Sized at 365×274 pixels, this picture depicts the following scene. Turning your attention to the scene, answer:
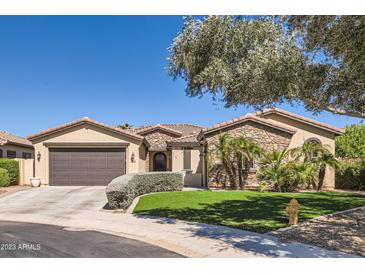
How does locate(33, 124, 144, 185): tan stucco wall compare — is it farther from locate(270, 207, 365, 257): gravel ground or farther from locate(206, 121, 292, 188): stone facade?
locate(270, 207, 365, 257): gravel ground

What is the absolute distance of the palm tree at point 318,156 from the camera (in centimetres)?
1917

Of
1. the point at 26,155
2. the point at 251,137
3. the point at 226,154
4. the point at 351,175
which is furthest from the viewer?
the point at 26,155

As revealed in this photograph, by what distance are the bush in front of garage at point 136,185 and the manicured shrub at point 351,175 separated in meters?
10.0

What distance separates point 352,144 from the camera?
28906 mm

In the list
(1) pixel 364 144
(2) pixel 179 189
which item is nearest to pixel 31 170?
(2) pixel 179 189

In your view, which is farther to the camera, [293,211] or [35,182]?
[35,182]

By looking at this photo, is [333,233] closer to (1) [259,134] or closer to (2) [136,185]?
(2) [136,185]

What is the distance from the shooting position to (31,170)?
886 inches

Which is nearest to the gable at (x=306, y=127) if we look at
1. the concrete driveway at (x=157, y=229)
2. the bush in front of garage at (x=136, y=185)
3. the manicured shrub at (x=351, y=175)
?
the manicured shrub at (x=351, y=175)

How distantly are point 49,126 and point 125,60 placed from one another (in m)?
11.3

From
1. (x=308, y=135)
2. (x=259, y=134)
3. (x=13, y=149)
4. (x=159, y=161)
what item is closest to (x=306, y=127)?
(x=308, y=135)

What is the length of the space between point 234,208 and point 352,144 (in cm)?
2131

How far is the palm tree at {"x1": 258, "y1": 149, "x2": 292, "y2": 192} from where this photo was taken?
722 inches
